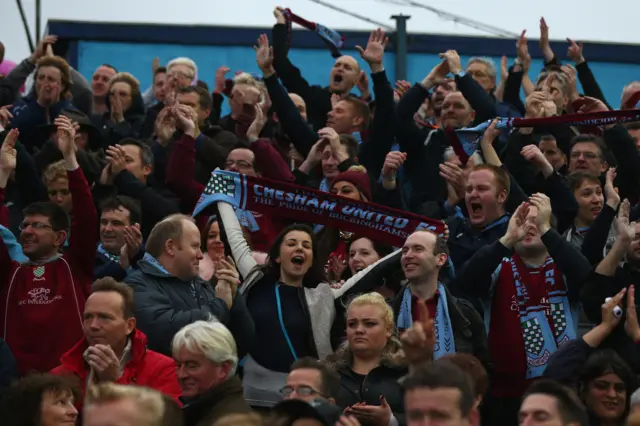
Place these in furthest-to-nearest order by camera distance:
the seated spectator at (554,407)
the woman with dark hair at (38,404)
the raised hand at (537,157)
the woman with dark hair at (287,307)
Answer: the raised hand at (537,157)
the woman with dark hair at (287,307)
the woman with dark hair at (38,404)
the seated spectator at (554,407)

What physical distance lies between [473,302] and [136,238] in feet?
7.57

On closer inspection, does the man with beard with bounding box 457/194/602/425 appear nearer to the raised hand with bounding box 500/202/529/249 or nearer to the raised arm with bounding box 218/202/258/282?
the raised hand with bounding box 500/202/529/249

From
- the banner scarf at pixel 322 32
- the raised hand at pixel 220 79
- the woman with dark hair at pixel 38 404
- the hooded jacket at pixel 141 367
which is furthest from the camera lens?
the raised hand at pixel 220 79

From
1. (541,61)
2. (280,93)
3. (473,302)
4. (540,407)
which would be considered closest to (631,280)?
(473,302)

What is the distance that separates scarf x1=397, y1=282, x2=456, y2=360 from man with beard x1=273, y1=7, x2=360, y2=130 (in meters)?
4.08

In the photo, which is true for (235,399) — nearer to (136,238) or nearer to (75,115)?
(136,238)

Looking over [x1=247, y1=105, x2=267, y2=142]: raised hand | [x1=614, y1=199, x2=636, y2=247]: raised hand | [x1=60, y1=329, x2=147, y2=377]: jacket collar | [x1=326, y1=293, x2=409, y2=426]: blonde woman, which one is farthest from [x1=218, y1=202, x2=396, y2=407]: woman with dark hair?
[x1=247, y1=105, x2=267, y2=142]: raised hand

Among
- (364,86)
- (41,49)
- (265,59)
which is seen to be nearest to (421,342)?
(265,59)

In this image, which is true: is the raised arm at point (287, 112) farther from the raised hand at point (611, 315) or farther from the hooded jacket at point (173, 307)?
the raised hand at point (611, 315)

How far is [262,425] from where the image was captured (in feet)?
20.5

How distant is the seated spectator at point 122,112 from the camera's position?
13.7 metres

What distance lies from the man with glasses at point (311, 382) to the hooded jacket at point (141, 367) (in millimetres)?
766

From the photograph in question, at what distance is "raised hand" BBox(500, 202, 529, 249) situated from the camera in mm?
9912

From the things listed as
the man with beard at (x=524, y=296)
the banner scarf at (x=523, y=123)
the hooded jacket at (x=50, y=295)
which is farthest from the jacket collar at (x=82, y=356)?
the banner scarf at (x=523, y=123)
